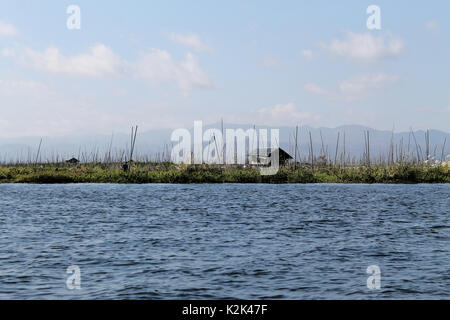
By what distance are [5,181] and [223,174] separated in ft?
66.2

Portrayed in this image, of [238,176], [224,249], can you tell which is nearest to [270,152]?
[238,176]

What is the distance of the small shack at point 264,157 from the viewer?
199 ft

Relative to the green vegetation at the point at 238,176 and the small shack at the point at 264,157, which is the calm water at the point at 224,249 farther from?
the small shack at the point at 264,157

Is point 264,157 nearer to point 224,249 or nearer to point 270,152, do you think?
point 270,152

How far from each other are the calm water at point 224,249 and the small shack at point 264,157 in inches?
1133

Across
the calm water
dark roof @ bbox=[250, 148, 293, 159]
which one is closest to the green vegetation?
dark roof @ bbox=[250, 148, 293, 159]

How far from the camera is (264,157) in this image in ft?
203

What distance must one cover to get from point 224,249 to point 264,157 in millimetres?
A: 45954

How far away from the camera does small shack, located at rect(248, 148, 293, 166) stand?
199 ft

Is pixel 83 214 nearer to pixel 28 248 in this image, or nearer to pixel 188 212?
pixel 188 212

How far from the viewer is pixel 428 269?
537 inches

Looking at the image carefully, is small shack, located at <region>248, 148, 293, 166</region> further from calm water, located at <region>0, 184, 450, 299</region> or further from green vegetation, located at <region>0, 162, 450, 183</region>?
calm water, located at <region>0, 184, 450, 299</region>

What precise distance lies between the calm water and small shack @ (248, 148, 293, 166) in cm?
2877
